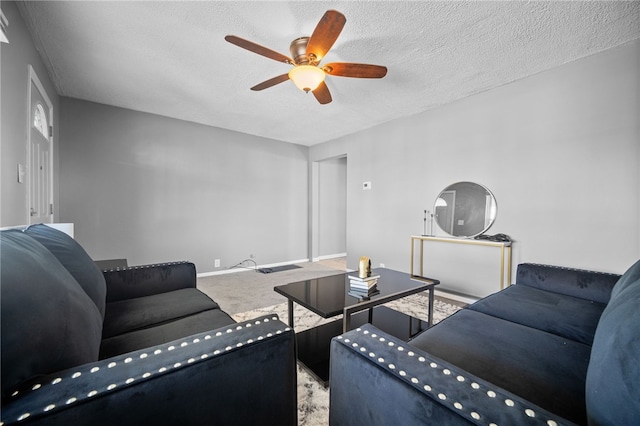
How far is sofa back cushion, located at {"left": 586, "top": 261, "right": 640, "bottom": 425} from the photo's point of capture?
48 centimetres

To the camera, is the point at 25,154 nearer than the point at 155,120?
Yes

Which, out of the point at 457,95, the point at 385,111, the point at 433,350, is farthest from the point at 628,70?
the point at 433,350

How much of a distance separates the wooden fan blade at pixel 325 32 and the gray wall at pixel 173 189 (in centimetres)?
291

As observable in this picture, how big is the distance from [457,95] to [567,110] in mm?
1015

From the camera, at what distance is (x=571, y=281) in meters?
1.69

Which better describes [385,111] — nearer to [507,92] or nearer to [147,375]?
[507,92]

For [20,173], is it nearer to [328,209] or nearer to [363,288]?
[363,288]

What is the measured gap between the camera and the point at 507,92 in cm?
275

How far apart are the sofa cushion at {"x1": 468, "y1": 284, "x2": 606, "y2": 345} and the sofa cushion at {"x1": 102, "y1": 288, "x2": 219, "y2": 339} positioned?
1.72 m

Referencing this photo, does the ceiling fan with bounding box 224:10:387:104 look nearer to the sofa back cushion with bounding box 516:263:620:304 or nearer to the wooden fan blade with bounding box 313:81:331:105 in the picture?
the wooden fan blade with bounding box 313:81:331:105

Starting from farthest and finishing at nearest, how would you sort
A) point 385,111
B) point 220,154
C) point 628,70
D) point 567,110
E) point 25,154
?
point 220,154
point 385,111
point 567,110
point 628,70
point 25,154

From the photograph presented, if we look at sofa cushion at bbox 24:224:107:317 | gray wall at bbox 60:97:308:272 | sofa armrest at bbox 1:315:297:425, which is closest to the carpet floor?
sofa armrest at bbox 1:315:297:425

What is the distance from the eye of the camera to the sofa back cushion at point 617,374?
477 millimetres

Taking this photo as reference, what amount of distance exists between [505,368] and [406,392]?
2.00 feet
